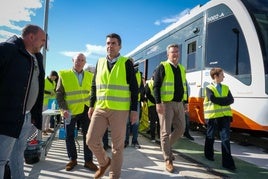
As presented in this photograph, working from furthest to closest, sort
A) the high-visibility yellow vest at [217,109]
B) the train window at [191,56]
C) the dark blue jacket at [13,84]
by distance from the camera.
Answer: the train window at [191,56] → the high-visibility yellow vest at [217,109] → the dark blue jacket at [13,84]

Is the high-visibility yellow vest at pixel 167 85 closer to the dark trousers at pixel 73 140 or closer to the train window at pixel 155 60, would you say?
the dark trousers at pixel 73 140

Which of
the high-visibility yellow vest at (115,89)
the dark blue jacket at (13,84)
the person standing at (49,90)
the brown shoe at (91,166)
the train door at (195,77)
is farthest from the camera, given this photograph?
the person standing at (49,90)

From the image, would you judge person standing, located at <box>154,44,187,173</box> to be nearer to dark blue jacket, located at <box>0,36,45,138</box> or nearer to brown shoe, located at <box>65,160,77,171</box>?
brown shoe, located at <box>65,160,77,171</box>

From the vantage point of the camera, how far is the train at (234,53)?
24.2 feet

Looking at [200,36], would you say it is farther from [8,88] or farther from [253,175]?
[8,88]

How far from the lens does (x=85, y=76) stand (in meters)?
6.03

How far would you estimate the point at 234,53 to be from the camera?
26.2 ft

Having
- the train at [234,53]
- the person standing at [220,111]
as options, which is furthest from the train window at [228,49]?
the person standing at [220,111]

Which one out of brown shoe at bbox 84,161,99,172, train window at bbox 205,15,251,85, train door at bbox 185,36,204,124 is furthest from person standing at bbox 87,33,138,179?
train door at bbox 185,36,204,124

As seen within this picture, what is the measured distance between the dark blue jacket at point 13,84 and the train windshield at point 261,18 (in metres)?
5.49

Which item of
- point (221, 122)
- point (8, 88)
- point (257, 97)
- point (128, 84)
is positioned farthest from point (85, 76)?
point (257, 97)

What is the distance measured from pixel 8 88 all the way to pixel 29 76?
0.28 meters

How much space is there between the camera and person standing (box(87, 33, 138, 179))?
4.58 metres

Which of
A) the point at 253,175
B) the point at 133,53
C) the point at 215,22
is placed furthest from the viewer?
the point at 133,53
